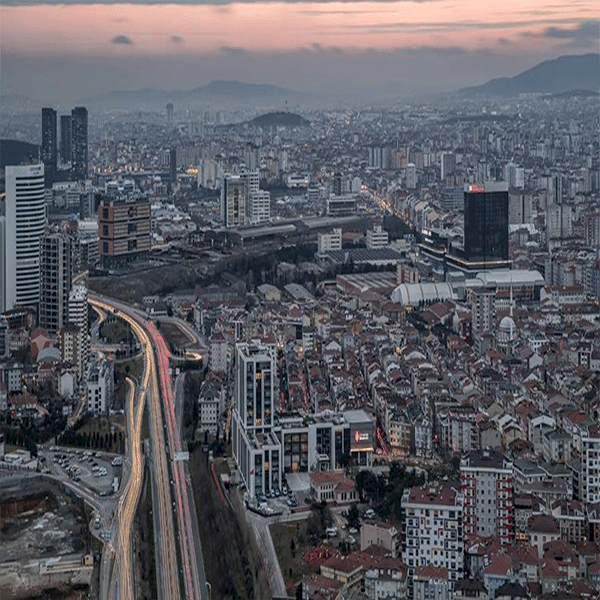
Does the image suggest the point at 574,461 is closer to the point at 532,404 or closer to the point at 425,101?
the point at 532,404

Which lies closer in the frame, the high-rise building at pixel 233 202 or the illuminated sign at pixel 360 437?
the illuminated sign at pixel 360 437

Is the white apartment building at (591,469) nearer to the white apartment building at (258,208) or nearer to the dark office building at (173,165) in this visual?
the white apartment building at (258,208)

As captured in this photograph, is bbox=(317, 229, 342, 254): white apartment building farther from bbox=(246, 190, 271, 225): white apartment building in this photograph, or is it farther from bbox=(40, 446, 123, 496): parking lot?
bbox=(40, 446, 123, 496): parking lot

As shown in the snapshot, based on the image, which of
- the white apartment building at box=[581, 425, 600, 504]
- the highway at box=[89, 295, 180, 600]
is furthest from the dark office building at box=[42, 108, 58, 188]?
the white apartment building at box=[581, 425, 600, 504]

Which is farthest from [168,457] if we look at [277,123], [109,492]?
[277,123]

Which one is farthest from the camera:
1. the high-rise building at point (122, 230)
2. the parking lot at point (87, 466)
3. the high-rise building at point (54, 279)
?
the high-rise building at point (122, 230)

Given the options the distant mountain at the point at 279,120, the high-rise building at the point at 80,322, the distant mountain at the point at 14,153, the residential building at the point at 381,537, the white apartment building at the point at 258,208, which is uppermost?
the distant mountain at the point at 279,120

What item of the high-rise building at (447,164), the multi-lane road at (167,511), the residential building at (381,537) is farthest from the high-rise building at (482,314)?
the high-rise building at (447,164)

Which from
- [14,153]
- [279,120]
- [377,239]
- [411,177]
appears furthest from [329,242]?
Result: [279,120]

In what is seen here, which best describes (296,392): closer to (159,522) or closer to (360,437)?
(360,437)
